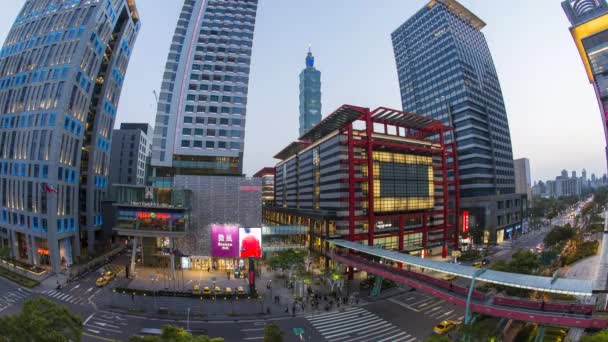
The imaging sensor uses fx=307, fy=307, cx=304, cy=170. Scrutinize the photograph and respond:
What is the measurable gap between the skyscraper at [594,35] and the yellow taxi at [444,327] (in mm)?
59479

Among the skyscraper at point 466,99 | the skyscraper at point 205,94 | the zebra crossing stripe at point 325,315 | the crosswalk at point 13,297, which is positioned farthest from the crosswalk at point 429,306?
the skyscraper at point 466,99

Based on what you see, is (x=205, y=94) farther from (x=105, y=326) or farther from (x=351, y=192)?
(x=105, y=326)

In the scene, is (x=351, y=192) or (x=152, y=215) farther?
(x=351, y=192)

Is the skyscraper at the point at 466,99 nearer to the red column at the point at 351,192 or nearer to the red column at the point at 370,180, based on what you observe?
the red column at the point at 370,180

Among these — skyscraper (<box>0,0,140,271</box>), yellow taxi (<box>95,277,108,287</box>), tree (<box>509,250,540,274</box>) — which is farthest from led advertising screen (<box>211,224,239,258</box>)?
tree (<box>509,250,540,274</box>)

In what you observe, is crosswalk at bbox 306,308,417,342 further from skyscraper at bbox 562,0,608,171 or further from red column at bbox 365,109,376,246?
skyscraper at bbox 562,0,608,171

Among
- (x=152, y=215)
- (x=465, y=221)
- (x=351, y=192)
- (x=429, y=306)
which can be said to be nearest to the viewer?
(x=429, y=306)

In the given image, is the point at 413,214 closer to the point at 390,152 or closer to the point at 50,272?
the point at 390,152

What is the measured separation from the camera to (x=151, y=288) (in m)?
60.8

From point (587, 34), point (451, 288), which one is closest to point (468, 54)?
point (587, 34)

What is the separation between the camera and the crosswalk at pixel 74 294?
175 feet

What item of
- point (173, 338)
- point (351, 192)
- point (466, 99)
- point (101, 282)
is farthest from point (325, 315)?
point (466, 99)

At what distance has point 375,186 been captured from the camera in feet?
277

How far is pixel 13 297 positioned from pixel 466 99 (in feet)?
491
